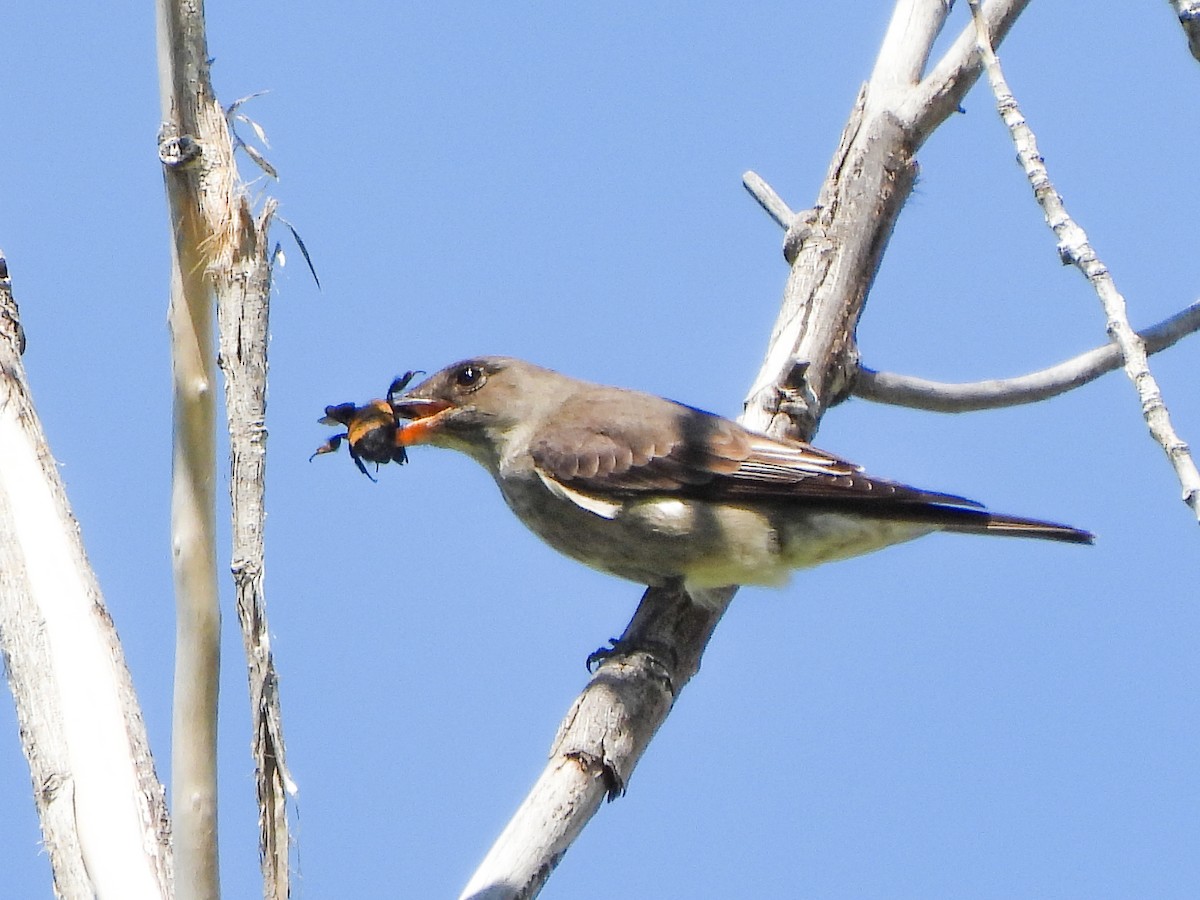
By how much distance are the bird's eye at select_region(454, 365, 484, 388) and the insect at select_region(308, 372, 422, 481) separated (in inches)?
19.9

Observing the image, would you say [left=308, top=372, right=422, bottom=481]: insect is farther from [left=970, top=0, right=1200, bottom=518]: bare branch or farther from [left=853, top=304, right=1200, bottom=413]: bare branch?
[left=970, top=0, right=1200, bottom=518]: bare branch

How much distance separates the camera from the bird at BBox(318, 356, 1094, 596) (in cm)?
596

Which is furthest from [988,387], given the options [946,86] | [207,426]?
[207,426]

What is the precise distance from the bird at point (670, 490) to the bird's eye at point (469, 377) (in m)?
0.05

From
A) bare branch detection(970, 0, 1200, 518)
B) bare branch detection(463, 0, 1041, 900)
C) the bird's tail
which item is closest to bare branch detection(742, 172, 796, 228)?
bare branch detection(463, 0, 1041, 900)

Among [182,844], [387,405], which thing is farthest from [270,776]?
[387,405]

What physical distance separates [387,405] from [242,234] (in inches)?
132

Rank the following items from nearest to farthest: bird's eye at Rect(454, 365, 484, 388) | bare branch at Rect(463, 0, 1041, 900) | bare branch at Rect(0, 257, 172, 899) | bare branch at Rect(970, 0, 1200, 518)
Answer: bare branch at Rect(970, 0, 1200, 518) → bare branch at Rect(0, 257, 172, 899) → bare branch at Rect(463, 0, 1041, 900) → bird's eye at Rect(454, 365, 484, 388)

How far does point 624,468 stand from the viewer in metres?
6.28

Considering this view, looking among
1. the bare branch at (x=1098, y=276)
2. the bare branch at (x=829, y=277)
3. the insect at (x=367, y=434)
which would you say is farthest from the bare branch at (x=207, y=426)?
the insect at (x=367, y=434)

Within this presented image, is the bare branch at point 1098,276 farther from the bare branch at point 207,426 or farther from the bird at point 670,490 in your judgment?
the bird at point 670,490

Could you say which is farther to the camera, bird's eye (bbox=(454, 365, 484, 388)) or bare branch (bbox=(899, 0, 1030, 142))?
bird's eye (bbox=(454, 365, 484, 388))

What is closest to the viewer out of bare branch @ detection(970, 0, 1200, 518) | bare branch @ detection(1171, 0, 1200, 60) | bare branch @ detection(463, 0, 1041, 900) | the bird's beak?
bare branch @ detection(970, 0, 1200, 518)

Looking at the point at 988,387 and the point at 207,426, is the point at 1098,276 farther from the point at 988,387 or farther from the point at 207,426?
the point at 988,387
